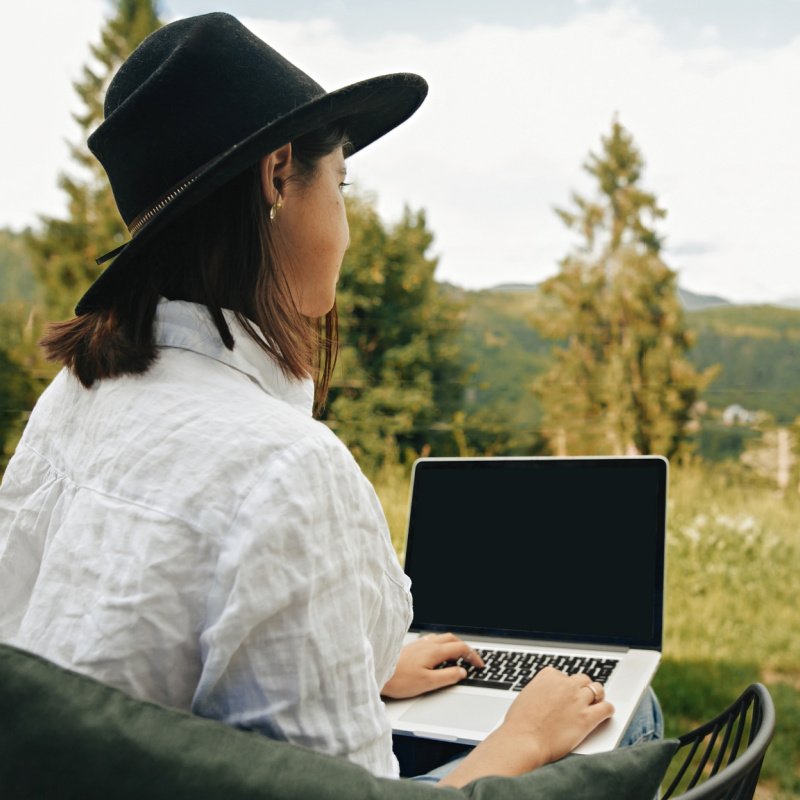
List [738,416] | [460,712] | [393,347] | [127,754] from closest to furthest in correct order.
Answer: [127,754]
[460,712]
[738,416]
[393,347]

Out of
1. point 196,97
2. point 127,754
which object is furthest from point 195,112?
point 127,754

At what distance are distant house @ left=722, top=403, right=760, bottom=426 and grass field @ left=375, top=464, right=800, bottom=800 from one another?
0.24 m

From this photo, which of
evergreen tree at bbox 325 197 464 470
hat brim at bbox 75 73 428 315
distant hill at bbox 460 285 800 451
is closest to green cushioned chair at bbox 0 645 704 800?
hat brim at bbox 75 73 428 315

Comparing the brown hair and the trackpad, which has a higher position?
the brown hair

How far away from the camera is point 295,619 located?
75cm

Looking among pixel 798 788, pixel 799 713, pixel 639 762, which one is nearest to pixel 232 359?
pixel 639 762

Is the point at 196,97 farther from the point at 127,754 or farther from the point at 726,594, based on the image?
the point at 726,594

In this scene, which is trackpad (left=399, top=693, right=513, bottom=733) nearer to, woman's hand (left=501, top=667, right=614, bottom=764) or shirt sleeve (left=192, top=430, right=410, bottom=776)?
woman's hand (left=501, top=667, right=614, bottom=764)

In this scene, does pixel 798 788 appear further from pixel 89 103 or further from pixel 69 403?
pixel 89 103

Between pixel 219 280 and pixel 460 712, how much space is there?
2.33ft

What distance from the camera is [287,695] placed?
0.75m

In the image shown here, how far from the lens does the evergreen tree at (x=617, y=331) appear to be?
459 centimetres

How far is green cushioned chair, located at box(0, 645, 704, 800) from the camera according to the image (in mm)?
620

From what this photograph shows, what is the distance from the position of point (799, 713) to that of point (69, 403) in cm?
310
